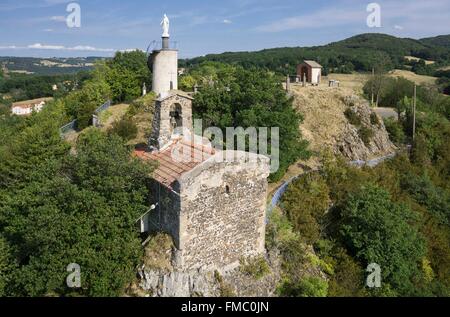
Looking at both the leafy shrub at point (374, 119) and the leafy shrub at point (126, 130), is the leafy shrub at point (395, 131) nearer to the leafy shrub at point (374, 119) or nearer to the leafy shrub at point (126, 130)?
the leafy shrub at point (374, 119)

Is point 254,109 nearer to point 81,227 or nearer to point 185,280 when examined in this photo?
point 185,280

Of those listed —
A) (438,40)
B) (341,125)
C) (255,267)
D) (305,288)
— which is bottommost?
(305,288)

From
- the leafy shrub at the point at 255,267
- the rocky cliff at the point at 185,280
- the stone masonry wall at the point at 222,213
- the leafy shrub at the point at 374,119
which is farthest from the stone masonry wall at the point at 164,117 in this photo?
the leafy shrub at the point at 374,119

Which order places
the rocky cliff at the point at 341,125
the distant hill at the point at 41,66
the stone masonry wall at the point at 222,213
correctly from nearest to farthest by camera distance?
the stone masonry wall at the point at 222,213 < the rocky cliff at the point at 341,125 < the distant hill at the point at 41,66

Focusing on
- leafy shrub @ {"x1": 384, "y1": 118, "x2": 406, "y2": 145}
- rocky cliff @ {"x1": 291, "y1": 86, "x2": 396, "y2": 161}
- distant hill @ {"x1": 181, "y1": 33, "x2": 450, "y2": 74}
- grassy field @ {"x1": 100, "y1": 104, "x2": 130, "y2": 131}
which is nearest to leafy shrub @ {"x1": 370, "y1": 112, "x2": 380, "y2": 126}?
rocky cliff @ {"x1": 291, "y1": 86, "x2": 396, "y2": 161}

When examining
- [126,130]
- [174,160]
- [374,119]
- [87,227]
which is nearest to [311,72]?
[374,119]

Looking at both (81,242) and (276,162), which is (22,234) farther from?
(276,162)
